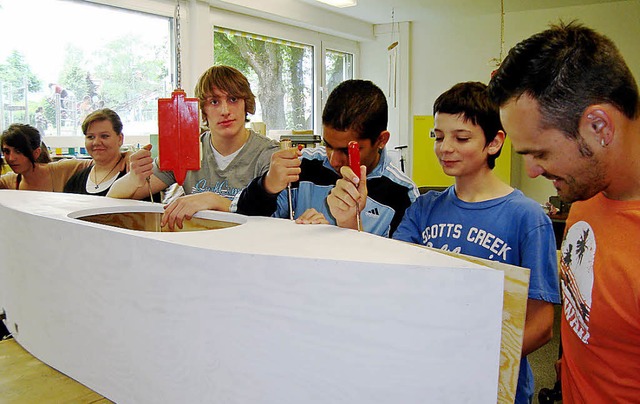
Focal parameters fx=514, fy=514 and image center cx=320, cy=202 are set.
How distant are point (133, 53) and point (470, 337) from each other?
4.25m

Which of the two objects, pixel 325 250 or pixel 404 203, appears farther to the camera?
pixel 404 203

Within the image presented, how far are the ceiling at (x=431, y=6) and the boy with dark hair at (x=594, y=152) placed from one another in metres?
4.99

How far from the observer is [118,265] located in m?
1.09

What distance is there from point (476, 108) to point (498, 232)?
0.34 metres

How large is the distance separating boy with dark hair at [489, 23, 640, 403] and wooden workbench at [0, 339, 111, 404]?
41.8 inches

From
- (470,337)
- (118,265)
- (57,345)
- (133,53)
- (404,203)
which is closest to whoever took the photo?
(470,337)

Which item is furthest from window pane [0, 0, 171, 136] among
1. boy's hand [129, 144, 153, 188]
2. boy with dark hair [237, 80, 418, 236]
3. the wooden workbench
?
boy with dark hair [237, 80, 418, 236]

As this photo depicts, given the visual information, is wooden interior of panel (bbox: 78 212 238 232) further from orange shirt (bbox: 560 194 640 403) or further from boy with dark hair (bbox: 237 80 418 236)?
orange shirt (bbox: 560 194 640 403)

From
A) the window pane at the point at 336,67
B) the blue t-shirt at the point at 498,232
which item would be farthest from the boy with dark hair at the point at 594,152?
the window pane at the point at 336,67

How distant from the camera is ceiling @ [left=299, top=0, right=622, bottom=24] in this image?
5.61 meters

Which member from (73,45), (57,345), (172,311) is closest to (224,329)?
(172,311)

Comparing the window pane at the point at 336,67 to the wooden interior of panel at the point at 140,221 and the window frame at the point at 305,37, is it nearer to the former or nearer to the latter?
the window frame at the point at 305,37

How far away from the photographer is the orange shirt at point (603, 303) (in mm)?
940

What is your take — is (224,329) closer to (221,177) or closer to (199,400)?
(199,400)
